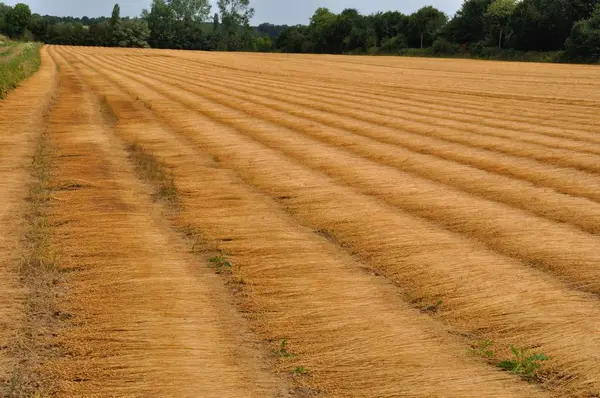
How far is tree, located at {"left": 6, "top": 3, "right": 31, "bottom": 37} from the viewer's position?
330ft

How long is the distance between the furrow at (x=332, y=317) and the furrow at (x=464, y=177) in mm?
2200

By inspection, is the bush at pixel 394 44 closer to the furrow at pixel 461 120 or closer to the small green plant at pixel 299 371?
the furrow at pixel 461 120

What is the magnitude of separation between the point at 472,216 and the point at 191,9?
353 feet

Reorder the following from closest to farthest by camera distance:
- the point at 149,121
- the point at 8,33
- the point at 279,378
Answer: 1. the point at 279,378
2. the point at 149,121
3. the point at 8,33

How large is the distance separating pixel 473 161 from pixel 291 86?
14.3m

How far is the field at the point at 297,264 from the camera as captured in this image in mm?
3891

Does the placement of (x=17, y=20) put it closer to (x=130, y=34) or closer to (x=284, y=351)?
(x=130, y=34)

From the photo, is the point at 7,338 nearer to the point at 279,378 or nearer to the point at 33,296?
the point at 33,296

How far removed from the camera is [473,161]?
9.76 metres

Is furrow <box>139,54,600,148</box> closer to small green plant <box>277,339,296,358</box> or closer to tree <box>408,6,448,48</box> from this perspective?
small green plant <box>277,339,296,358</box>

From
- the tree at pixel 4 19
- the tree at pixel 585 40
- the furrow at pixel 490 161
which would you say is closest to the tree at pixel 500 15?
the tree at pixel 585 40

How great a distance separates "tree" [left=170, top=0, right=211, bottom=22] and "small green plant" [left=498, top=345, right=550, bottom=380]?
347 feet

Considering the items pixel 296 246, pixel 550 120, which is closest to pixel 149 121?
pixel 550 120

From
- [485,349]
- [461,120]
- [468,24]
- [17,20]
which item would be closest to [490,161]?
[461,120]
